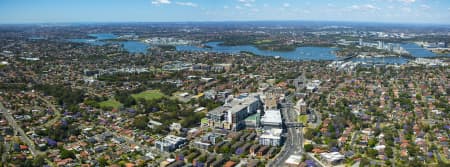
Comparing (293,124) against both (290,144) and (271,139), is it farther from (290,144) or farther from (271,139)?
(271,139)

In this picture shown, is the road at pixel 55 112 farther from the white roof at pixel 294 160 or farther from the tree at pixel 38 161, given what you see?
the white roof at pixel 294 160

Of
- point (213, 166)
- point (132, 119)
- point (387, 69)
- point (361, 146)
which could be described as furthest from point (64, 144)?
point (387, 69)

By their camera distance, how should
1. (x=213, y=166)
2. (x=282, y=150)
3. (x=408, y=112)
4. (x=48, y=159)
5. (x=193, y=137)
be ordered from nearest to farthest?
(x=213, y=166)
(x=48, y=159)
(x=282, y=150)
(x=193, y=137)
(x=408, y=112)

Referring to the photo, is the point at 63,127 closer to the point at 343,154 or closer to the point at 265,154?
the point at 265,154

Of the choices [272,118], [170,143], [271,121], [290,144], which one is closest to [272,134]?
[290,144]

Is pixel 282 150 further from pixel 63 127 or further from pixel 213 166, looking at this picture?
pixel 63 127

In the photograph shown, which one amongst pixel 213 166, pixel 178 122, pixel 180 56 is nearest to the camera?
pixel 213 166

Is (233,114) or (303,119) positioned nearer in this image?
(233,114)

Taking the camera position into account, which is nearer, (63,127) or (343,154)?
(343,154)
